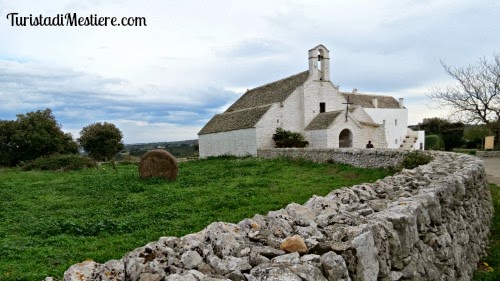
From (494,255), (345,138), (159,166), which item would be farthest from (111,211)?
(345,138)

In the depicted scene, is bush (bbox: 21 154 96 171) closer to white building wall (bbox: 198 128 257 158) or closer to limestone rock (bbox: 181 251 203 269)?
white building wall (bbox: 198 128 257 158)

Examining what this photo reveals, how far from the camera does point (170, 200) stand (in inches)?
463

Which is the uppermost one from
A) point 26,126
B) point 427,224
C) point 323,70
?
point 323,70

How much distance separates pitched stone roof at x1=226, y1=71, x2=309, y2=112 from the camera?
3641 cm

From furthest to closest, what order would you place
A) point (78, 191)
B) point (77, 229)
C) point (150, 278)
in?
point (78, 191) → point (77, 229) → point (150, 278)

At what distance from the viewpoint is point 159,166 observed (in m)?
17.5

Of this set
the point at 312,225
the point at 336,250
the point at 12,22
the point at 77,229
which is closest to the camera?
the point at 336,250

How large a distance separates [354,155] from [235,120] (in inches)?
683

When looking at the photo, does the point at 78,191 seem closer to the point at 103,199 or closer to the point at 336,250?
the point at 103,199

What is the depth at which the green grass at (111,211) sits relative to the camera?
6836 millimetres

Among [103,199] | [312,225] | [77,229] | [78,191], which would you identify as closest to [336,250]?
[312,225]

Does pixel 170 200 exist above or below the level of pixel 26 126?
below

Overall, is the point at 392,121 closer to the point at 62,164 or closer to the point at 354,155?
the point at 354,155

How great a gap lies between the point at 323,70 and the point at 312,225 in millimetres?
33702
